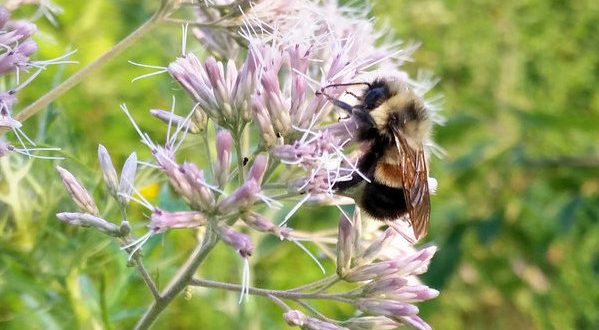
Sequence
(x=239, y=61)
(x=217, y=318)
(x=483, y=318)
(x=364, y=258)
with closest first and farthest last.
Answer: (x=364, y=258), (x=239, y=61), (x=217, y=318), (x=483, y=318)

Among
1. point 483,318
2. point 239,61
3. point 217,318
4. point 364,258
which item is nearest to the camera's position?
point 364,258

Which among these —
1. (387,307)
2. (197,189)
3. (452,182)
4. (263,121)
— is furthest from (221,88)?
(452,182)

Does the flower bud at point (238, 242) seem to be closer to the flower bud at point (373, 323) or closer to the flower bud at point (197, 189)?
the flower bud at point (197, 189)

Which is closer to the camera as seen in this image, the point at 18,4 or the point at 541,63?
the point at 18,4

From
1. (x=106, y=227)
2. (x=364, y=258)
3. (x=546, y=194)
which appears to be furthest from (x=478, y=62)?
(x=106, y=227)

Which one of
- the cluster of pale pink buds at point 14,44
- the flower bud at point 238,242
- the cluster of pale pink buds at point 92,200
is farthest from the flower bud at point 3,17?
the flower bud at point 238,242

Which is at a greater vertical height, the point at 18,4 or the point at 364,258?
the point at 18,4

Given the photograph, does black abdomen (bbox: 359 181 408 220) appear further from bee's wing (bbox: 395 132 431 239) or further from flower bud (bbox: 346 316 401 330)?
flower bud (bbox: 346 316 401 330)

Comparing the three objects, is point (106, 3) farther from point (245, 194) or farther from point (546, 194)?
point (245, 194)
